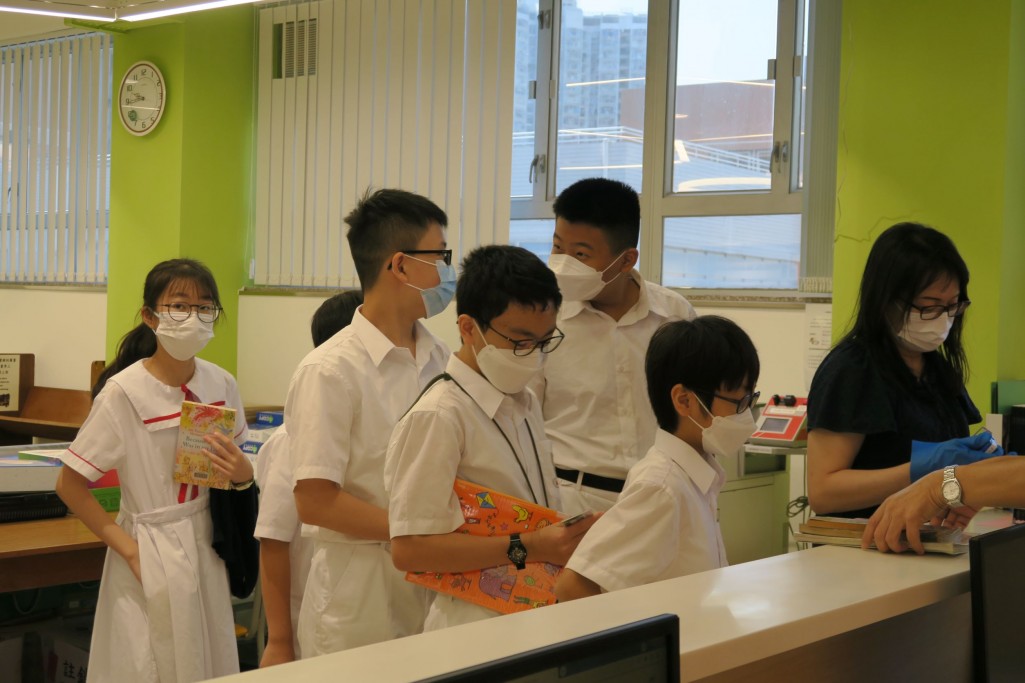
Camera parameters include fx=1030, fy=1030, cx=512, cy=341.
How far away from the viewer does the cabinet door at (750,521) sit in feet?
13.0

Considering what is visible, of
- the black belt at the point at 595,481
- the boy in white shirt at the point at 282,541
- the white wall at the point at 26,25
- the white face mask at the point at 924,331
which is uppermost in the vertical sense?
the white wall at the point at 26,25

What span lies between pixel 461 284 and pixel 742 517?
255 cm

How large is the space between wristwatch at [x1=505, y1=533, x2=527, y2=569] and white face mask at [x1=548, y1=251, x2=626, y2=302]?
855 millimetres

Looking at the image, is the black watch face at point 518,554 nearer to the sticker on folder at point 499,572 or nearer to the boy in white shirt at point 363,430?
the sticker on folder at point 499,572

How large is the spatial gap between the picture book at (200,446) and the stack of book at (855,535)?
1.59 m

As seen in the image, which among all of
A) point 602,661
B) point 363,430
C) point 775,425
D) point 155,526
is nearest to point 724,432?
point 363,430

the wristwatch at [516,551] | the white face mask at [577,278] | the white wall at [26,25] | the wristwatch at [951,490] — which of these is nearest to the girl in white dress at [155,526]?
the white face mask at [577,278]

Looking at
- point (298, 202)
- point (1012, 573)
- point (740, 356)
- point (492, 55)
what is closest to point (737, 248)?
point (492, 55)

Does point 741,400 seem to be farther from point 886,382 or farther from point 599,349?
point 599,349

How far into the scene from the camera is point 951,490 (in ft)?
4.80

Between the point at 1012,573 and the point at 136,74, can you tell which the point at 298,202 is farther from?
the point at 1012,573

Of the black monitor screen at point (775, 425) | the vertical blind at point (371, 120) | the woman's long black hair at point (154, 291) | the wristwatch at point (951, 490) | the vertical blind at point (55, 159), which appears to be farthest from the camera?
the vertical blind at point (55, 159)

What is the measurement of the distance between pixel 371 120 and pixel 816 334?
2.76m

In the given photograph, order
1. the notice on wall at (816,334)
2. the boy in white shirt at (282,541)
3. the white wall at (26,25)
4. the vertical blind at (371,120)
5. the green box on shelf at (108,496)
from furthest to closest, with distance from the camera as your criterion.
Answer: the white wall at (26,25)
the vertical blind at (371,120)
the notice on wall at (816,334)
the green box on shelf at (108,496)
the boy in white shirt at (282,541)
